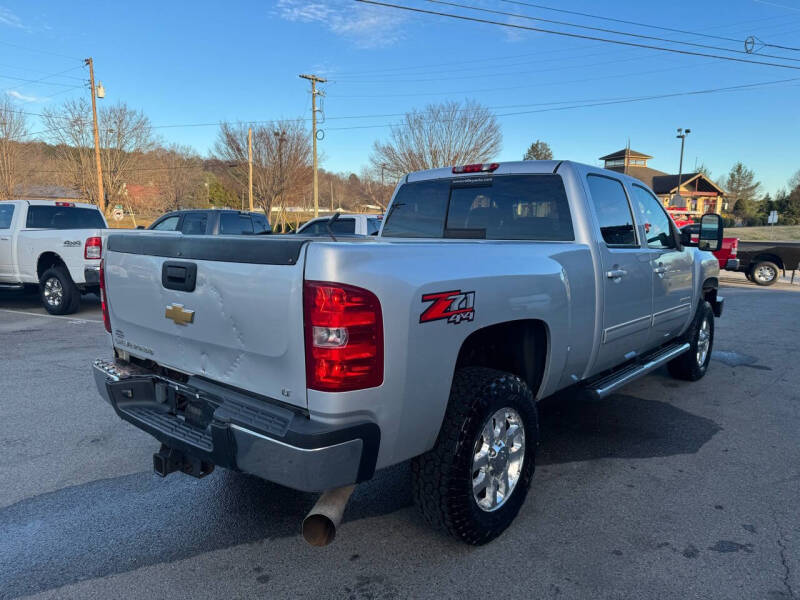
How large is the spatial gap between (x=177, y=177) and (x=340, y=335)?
1920 inches

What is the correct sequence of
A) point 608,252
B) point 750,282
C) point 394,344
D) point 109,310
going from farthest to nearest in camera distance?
1. point 750,282
2. point 608,252
3. point 109,310
4. point 394,344

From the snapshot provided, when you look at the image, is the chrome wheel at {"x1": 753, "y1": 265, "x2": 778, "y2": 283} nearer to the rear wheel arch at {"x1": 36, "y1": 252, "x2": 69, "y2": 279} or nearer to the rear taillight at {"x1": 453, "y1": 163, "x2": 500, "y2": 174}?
the rear taillight at {"x1": 453, "y1": 163, "x2": 500, "y2": 174}

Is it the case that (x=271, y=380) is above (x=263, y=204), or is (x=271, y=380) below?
→ below

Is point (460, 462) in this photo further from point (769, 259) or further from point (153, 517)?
point (769, 259)

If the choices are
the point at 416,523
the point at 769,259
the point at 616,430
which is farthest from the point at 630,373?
the point at 769,259

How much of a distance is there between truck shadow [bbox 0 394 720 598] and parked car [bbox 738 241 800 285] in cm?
1556

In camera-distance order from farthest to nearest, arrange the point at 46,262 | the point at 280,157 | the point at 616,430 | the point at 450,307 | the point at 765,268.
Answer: the point at 280,157
the point at 765,268
the point at 46,262
the point at 616,430
the point at 450,307

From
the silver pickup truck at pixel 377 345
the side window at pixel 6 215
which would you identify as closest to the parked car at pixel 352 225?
the side window at pixel 6 215

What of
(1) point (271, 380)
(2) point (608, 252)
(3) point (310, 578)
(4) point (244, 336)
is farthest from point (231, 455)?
(2) point (608, 252)

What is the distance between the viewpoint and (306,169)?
37125mm

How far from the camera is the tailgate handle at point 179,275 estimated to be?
250 cm

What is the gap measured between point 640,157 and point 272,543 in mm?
76595

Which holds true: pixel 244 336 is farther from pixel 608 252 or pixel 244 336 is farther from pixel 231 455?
pixel 608 252

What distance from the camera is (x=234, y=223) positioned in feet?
37.7
